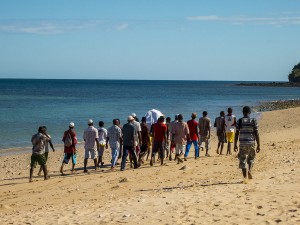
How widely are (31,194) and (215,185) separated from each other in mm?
4656

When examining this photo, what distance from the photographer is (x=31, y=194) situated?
12.2 m

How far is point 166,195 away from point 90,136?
5.28 metres

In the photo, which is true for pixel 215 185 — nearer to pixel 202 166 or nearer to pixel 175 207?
pixel 175 207

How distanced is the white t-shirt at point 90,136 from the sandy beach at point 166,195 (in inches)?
34.1

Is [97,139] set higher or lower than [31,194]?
higher

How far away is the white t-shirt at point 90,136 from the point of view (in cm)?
1488

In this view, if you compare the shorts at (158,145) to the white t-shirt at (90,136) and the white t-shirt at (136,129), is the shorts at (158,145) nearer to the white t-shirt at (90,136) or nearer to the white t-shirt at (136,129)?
the white t-shirt at (136,129)

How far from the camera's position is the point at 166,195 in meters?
10.2

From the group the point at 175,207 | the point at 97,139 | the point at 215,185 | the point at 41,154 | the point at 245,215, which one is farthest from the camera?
the point at 97,139

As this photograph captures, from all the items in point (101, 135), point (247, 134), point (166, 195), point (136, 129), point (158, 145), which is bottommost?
point (166, 195)

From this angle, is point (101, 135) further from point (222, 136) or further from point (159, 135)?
point (222, 136)

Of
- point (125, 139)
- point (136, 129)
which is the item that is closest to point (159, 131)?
point (136, 129)

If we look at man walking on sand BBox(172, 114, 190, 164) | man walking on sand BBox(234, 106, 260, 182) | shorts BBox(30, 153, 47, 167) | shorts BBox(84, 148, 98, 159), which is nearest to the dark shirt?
shorts BBox(84, 148, 98, 159)

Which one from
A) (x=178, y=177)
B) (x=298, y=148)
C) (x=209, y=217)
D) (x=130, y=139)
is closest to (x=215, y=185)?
(x=178, y=177)
